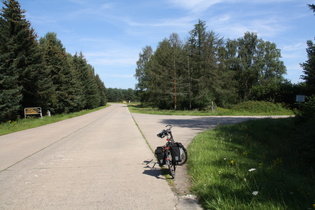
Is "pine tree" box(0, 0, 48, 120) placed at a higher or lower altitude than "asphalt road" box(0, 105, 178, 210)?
higher

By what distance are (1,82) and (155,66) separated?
27644mm

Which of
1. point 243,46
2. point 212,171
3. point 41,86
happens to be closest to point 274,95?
point 243,46

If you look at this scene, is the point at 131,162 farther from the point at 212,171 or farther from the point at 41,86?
the point at 41,86

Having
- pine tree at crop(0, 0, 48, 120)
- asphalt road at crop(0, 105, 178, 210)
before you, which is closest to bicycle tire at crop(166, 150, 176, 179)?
asphalt road at crop(0, 105, 178, 210)

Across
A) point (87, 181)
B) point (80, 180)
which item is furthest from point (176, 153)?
point (80, 180)

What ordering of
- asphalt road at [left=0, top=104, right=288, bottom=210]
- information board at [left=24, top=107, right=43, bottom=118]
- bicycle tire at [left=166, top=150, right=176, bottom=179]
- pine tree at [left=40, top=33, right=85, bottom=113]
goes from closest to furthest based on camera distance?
asphalt road at [left=0, top=104, right=288, bottom=210]
bicycle tire at [left=166, top=150, right=176, bottom=179]
information board at [left=24, top=107, right=43, bottom=118]
pine tree at [left=40, top=33, right=85, bottom=113]

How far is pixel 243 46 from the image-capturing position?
2189 inches

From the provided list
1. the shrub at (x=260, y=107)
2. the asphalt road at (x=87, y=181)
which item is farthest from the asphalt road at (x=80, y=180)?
the shrub at (x=260, y=107)

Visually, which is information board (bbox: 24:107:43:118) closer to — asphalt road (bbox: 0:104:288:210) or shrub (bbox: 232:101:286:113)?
asphalt road (bbox: 0:104:288:210)

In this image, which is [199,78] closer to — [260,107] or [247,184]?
[260,107]

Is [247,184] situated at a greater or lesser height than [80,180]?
greater

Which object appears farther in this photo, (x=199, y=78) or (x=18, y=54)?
(x=199, y=78)

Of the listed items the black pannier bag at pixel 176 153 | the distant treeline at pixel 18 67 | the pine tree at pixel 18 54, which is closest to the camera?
the black pannier bag at pixel 176 153

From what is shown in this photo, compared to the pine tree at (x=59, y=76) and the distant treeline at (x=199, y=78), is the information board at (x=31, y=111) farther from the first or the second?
the distant treeline at (x=199, y=78)
